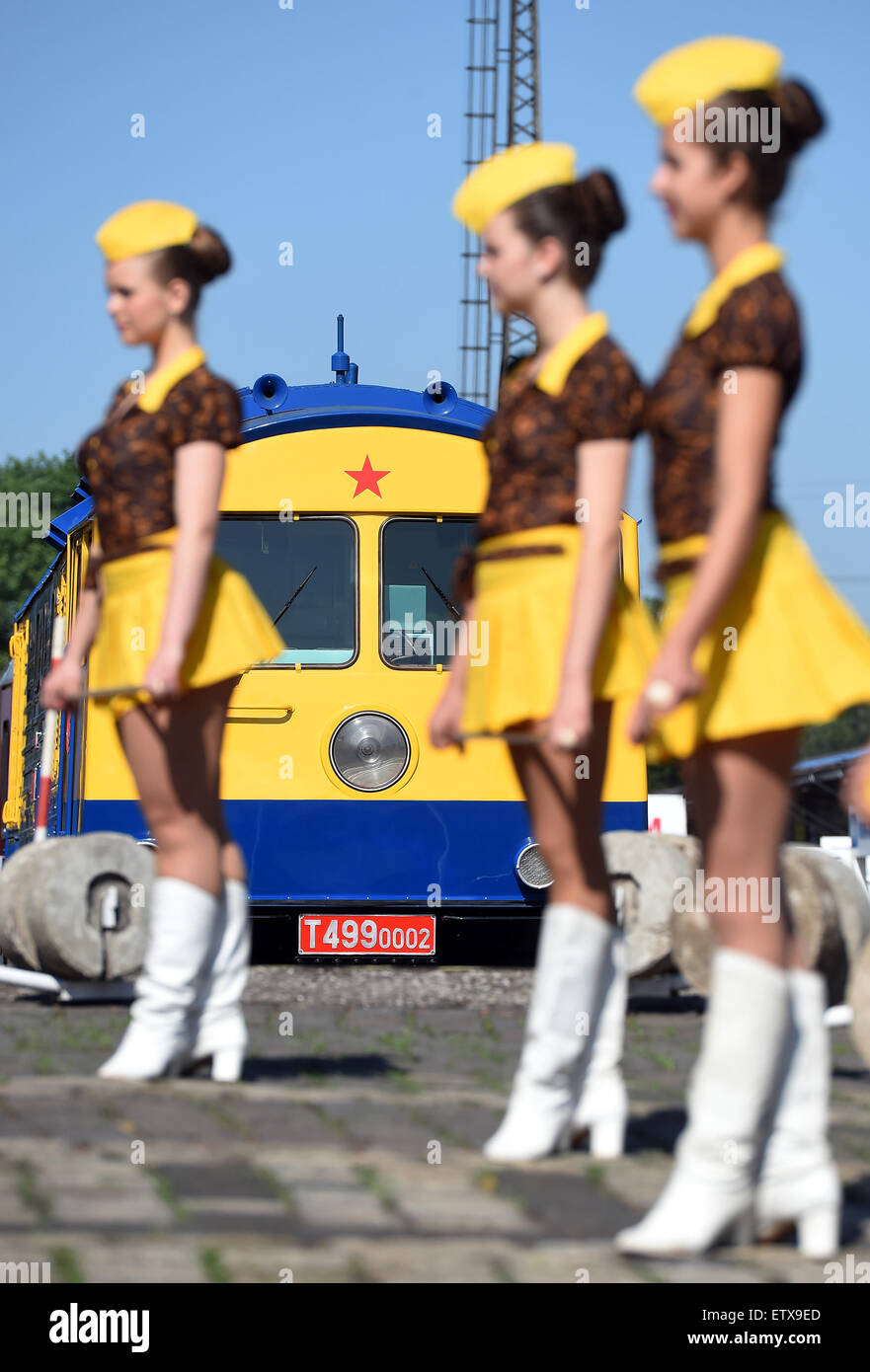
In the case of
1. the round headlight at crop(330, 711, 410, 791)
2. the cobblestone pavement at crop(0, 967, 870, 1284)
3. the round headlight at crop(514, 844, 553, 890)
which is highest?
the round headlight at crop(330, 711, 410, 791)

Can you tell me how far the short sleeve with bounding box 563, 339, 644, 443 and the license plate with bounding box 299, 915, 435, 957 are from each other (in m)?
5.45

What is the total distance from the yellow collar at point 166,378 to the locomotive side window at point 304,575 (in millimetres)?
4591

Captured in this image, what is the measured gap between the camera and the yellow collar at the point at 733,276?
3289 mm

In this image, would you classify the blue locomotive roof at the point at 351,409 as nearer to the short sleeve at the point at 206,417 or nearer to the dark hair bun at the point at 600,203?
the short sleeve at the point at 206,417

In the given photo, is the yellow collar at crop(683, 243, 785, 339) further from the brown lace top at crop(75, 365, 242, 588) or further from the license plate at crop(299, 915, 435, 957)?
the license plate at crop(299, 915, 435, 957)

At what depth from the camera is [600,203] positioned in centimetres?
396

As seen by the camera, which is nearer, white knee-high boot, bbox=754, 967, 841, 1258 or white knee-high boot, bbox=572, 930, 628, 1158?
white knee-high boot, bbox=754, 967, 841, 1258

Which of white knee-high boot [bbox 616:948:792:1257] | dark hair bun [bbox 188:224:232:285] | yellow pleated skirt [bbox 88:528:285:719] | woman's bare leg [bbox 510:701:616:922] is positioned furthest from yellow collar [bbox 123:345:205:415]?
white knee-high boot [bbox 616:948:792:1257]

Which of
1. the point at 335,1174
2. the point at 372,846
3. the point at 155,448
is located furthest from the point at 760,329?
the point at 372,846

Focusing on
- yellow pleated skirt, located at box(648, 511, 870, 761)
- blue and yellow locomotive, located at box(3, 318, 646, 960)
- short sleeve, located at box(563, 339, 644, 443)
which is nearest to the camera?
yellow pleated skirt, located at box(648, 511, 870, 761)

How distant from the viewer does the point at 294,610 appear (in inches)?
373

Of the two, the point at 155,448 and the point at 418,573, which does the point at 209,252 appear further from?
the point at 418,573

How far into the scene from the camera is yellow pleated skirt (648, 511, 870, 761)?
314 cm

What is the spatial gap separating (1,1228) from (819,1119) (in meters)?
1.36
